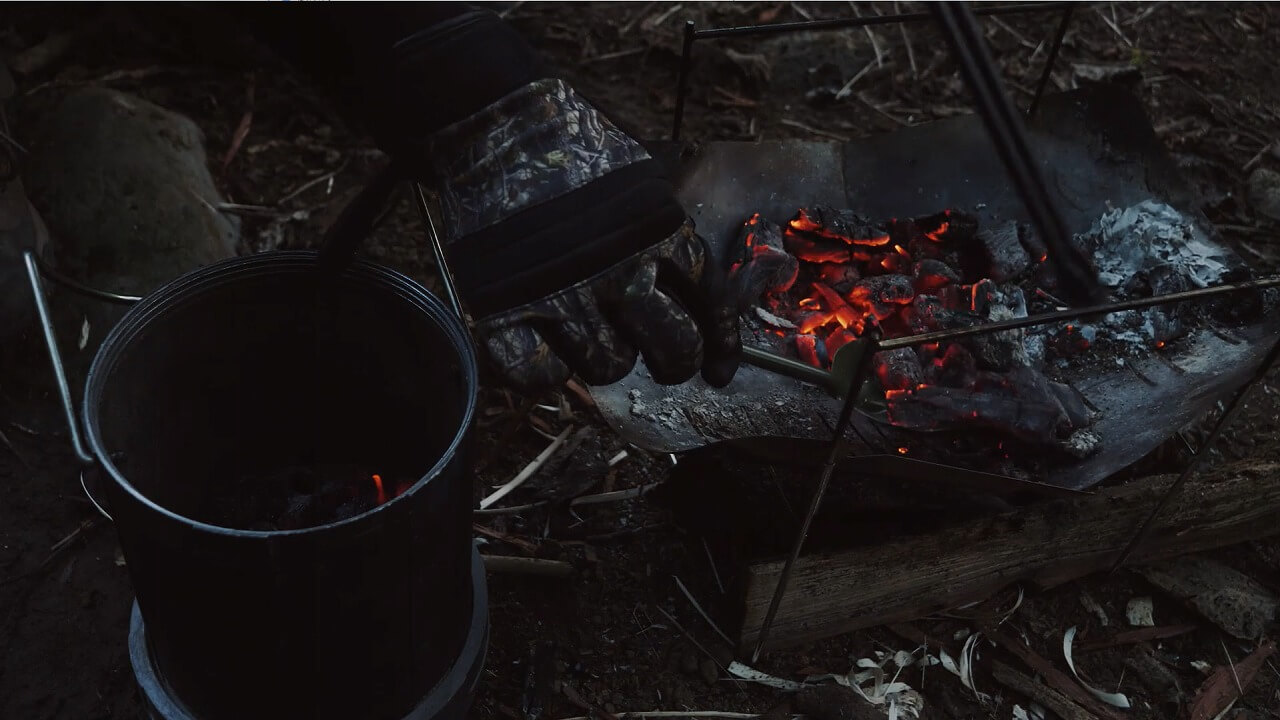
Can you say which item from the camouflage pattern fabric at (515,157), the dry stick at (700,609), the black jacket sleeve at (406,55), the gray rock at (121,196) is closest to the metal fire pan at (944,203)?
the dry stick at (700,609)

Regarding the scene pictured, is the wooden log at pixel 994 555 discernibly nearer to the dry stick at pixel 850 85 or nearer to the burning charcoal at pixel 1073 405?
the burning charcoal at pixel 1073 405

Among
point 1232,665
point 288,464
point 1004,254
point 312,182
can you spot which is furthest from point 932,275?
point 312,182

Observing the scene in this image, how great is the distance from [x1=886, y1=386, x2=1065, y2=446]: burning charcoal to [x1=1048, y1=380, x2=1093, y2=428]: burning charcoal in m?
0.12

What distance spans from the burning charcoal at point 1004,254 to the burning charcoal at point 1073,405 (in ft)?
1.75

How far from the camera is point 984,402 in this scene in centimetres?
295

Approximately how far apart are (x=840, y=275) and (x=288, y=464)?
2028mm

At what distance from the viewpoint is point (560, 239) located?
1.90 metres

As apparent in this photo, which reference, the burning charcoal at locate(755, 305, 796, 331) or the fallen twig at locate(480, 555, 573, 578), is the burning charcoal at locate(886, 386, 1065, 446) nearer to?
the burning charcoal at locate(755, 305, 796, 331)

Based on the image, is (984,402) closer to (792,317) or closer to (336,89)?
(792,317)

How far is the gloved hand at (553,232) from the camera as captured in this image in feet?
6.24

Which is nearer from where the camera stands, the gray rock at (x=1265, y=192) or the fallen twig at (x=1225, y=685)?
the fallen twig at (x=1225, y=685)

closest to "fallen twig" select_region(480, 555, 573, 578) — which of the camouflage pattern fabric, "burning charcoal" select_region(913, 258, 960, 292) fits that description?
the camouflage pattern fabric

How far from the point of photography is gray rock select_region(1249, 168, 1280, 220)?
4680mm

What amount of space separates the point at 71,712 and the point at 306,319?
149 centimetres
